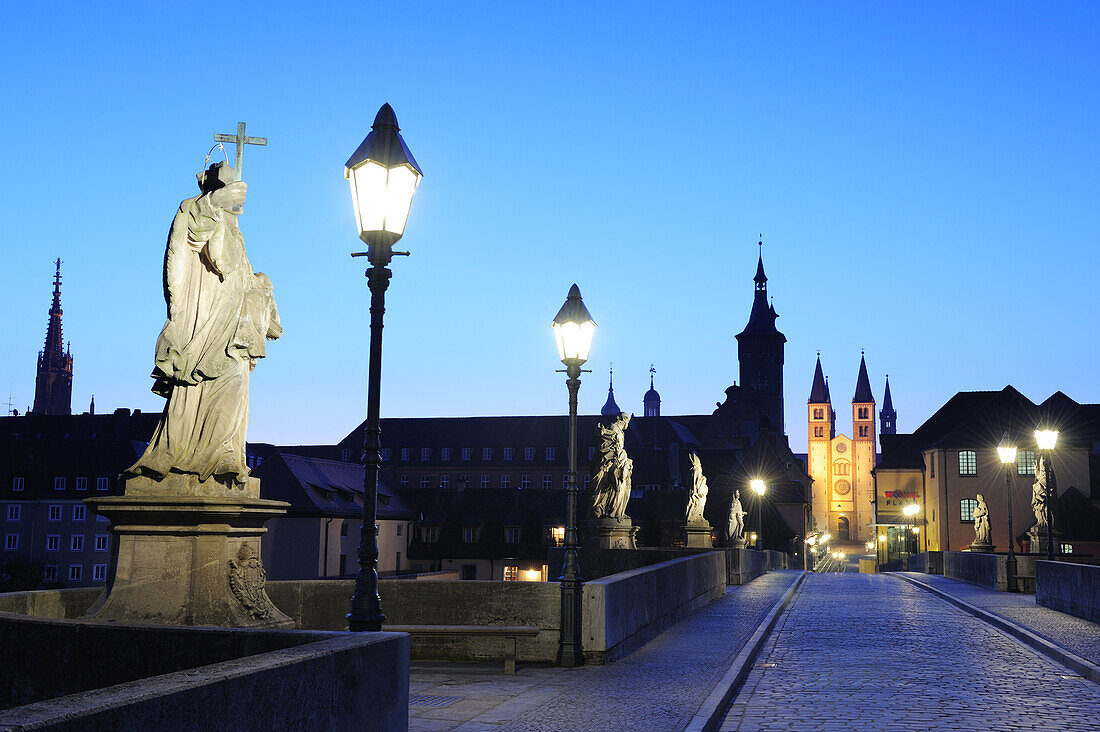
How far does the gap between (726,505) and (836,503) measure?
99982 mm

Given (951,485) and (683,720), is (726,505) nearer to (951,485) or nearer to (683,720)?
(951,485)

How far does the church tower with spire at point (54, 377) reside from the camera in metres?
165

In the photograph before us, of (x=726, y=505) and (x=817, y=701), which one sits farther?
(x=726, y=505)

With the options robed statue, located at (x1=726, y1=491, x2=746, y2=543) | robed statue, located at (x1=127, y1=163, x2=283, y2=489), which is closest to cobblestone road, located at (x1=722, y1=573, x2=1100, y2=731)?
robed statue, located at (x1=127, y1=163, x2=283, y2=489)

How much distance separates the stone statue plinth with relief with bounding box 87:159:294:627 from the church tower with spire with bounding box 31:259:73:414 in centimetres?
17165

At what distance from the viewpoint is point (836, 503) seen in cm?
17662

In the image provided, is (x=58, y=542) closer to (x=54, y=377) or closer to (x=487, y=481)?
(x=487, y=481)

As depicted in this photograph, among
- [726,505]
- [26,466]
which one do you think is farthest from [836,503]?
[26,466]

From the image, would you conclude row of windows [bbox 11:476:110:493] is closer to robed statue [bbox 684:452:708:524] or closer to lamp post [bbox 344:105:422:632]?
robed statue [bbox 684:452:708:524]

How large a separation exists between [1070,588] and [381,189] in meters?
16.4

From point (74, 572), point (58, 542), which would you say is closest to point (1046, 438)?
point (74, 572)

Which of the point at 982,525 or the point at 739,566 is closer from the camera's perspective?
the point at 739,566

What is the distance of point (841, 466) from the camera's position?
179875 millimetres

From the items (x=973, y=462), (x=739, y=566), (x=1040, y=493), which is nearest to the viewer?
(x=1040, y=493)
